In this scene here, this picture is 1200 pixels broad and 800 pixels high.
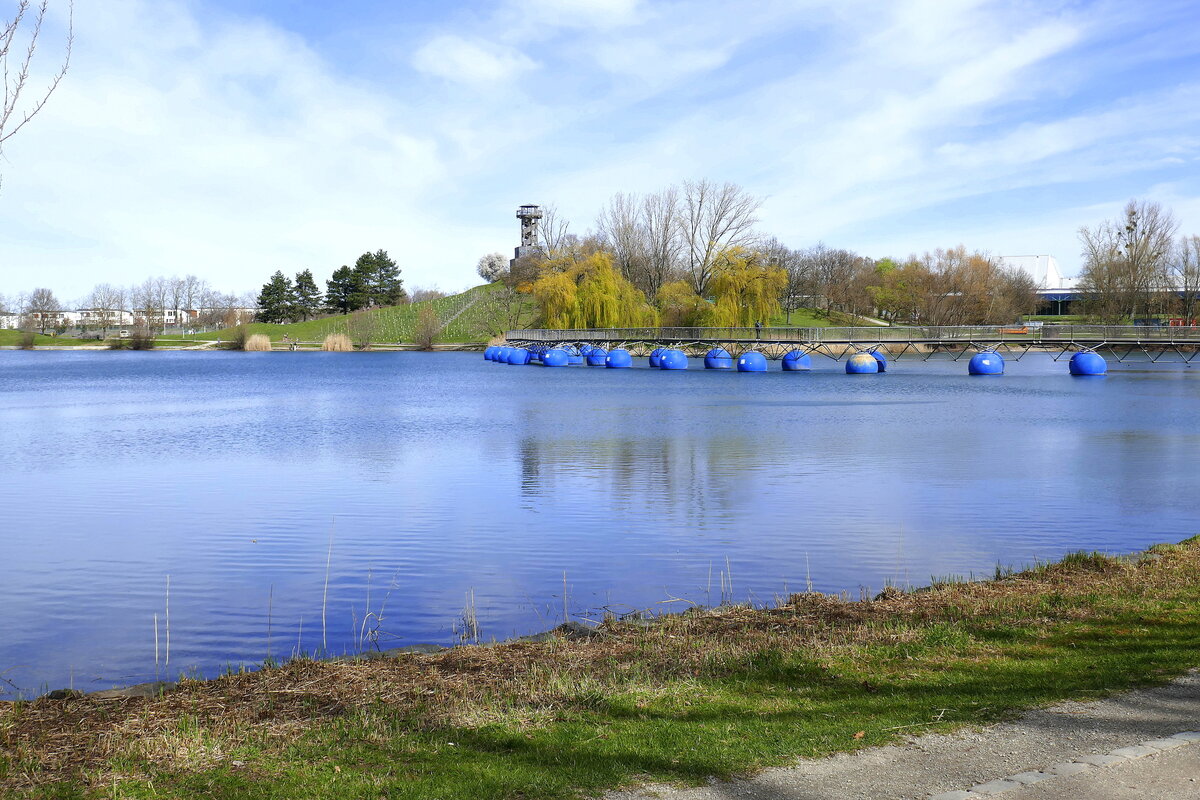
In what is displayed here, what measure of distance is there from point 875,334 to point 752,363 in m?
19.1

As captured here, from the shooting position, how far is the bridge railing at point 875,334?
6188 cm

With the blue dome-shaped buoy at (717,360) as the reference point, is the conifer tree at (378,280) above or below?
above

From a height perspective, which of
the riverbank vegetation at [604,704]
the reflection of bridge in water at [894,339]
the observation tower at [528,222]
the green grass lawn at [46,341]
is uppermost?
the observation tower at [528,222]

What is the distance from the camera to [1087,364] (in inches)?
2173

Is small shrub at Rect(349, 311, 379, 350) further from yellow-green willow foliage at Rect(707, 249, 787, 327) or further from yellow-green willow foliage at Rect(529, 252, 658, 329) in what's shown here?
yellow-green willow foliage at Rect(707, 249, 787, 327)

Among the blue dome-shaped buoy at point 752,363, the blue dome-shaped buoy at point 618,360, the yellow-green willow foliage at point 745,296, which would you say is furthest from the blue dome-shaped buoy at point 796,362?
the yellow-green willow foliage at point 745,296

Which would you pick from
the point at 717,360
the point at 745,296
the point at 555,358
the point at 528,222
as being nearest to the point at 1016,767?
the point at 717,360

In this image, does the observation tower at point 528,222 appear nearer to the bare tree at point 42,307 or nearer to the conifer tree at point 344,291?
the conifer tree at point 344,291

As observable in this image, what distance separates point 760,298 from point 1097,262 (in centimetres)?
4151

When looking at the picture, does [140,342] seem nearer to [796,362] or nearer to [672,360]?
[672,360]

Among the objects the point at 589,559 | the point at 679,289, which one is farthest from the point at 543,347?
the point at 589,559

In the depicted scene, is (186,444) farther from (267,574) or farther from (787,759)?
(787,759)

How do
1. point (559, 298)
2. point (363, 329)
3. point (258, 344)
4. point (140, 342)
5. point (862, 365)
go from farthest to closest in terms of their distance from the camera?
point (363, 329)
point (140, 342)
point (258, 344)
point (559, 298)
point (862, 365)

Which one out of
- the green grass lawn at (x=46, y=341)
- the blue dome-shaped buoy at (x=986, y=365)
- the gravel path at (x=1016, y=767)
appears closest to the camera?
the gravel path at (x=1016, y=767)
